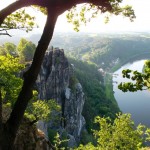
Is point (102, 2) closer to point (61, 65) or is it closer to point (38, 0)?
point (38, 0)

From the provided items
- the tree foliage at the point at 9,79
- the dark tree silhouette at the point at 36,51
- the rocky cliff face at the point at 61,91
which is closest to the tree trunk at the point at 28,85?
the dark tree silhouette at the point at 36,51

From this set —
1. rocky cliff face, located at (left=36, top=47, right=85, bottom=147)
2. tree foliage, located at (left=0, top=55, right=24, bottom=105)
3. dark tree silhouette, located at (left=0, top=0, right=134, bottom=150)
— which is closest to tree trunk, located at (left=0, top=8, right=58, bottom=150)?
dark tree silhouette, located at (left=0, top=0, right=134, bottom=150)

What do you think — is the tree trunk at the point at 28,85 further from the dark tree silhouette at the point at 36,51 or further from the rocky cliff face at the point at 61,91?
the rocky cliff face at the point at 61,91

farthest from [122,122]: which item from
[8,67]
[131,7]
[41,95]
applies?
[41,95]

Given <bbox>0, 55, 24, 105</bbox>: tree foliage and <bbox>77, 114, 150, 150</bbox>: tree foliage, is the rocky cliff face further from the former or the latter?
<bbox>0, 55, 24, 105</bbox>: tree foliage

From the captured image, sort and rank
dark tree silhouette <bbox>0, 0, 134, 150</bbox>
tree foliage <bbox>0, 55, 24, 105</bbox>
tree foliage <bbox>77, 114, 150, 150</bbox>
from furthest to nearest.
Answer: tree foliage <bbox>77, 114, 150, 150</bbox>
tree foliage <bbox>0, 55, 24, 105</bbox>
dark tree silhouette <bbox>0, 0, 134, 150</bbox>

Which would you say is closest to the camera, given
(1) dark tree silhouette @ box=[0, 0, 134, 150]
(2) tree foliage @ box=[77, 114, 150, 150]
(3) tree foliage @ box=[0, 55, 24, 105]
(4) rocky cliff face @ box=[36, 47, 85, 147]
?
(1) dark tree silhouette @ box=[0, 0, 134, 150]
